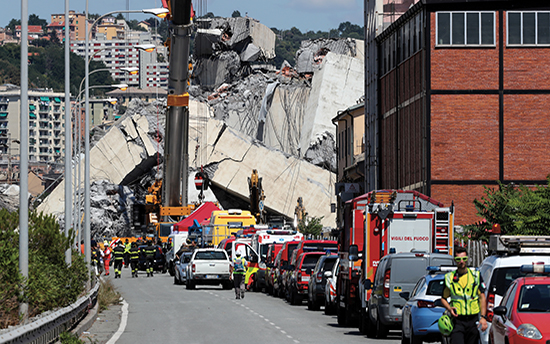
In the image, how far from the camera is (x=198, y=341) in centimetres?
1753

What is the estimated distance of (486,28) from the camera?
4584cm

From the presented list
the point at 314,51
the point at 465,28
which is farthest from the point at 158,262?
the point at 314,51

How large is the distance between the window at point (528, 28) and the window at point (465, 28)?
0.89m

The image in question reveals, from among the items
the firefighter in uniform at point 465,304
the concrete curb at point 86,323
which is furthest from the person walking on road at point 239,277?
the firefighter in uniform at point 465,304

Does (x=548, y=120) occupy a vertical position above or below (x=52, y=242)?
above

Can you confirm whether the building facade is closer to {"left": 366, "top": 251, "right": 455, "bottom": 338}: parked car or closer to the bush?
the bush

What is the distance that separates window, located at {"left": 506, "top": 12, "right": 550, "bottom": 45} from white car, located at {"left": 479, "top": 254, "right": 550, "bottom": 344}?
3390cm

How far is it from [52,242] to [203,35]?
9417 centimetres

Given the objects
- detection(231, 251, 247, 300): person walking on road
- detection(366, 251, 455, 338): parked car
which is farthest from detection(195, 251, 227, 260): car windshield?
detection(366, 251, 455, 338): parked car

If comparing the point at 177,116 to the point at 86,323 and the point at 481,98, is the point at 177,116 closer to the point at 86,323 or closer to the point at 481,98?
the point at 481,98

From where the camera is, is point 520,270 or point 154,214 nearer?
point 520,270

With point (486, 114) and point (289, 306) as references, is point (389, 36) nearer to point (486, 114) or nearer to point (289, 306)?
point (486, 114)

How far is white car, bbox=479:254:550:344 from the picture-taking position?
1319cm

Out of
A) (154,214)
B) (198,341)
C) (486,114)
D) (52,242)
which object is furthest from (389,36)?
(198,341)
